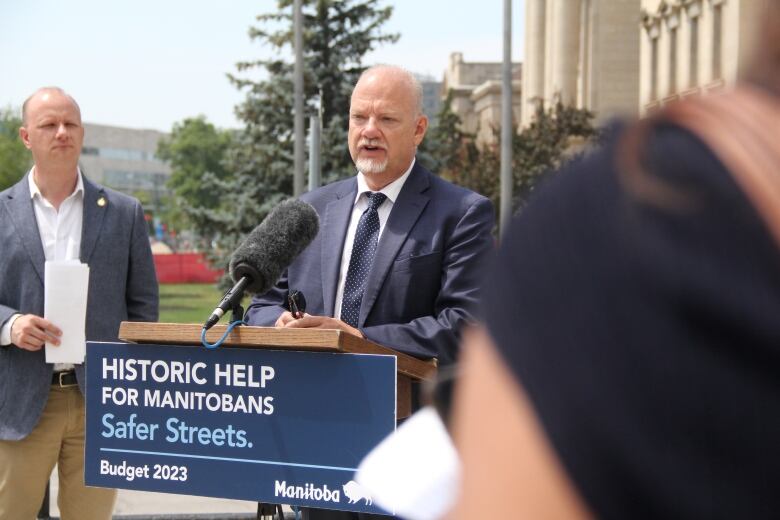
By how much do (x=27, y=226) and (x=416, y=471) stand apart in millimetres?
4763

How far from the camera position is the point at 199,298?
54094mm

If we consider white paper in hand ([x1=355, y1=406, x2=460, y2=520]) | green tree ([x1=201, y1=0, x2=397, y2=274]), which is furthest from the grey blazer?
green tree ([x1=201, y1=0, x2=397, y2=274])

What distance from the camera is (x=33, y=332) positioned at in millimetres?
5008

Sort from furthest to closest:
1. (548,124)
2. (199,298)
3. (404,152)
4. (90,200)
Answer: (199,298)
(548,124)
(90,200)
(404,152)

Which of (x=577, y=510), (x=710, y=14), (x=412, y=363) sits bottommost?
(x=412, y=363)

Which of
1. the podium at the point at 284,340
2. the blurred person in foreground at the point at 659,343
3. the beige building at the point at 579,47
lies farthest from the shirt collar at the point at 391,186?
the beige building at the point at 579,47

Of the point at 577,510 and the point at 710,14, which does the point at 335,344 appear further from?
the point at 710,14

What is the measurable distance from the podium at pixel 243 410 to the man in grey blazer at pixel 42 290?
1.33 meters

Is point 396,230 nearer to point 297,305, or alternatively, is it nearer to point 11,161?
point 297,305

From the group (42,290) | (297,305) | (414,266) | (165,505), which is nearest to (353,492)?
(297,305)

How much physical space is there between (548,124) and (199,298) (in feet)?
75.6

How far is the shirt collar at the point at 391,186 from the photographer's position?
15.4ft

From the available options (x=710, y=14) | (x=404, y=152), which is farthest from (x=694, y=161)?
(x=710, y=14)

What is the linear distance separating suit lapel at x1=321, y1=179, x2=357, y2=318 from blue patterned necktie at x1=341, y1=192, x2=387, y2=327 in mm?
53
